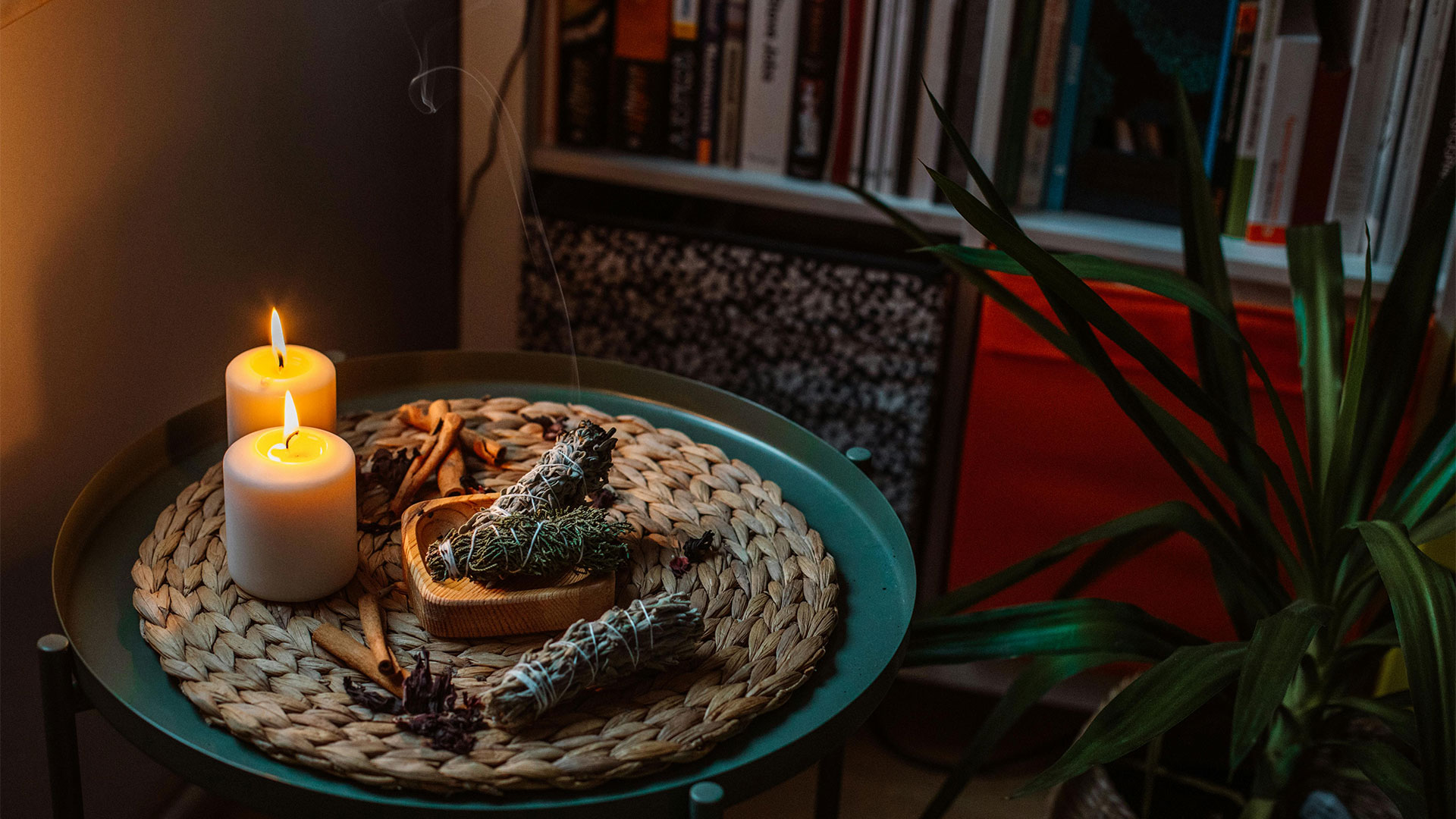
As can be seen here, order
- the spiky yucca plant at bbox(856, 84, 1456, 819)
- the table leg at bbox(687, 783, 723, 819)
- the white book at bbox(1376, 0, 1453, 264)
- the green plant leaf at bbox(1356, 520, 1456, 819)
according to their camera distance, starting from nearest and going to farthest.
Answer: the table leg at bbox(687, 783, 723, 819) < the green plant leaf at bbox(1356, 520, 1456, 819) < the spiky yucca plant at bbox(856, 84, 1456, 819) < the white book at bbox(1376, 0, 1453, 264)

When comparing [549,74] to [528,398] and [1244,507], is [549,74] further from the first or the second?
[1244,507]

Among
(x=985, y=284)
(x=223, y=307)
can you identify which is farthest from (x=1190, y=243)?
(x=223, y=307)

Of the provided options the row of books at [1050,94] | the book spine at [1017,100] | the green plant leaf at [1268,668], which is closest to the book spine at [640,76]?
the row of books at [1050,94]

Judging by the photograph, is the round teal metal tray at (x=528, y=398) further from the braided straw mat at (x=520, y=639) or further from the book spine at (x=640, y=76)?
the book spine at (x=640, y=76)

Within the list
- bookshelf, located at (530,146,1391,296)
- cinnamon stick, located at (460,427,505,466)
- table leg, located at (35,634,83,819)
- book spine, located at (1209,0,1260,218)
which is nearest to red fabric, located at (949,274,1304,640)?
bookshelf, located at (530,146,1391,296)

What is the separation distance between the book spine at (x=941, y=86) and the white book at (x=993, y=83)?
0.01 m

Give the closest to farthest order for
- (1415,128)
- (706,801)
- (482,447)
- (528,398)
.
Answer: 1. (706,801)
2. (482,447)
3. (528,398)
4. (1415,128)

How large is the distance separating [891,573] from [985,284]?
0.86ft

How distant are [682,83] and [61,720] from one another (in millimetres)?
960

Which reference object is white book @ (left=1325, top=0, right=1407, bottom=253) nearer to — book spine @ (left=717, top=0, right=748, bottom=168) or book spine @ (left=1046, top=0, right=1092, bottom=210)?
book spine @ (left=1046, top=0, right=1092, bottom=210)

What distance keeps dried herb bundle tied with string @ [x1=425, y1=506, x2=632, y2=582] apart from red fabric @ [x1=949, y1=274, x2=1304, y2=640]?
674mm

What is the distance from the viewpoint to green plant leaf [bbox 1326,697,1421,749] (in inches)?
36.7

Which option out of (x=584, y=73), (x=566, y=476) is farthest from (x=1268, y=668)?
(x=584, y=73)

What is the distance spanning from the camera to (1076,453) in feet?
4.57
